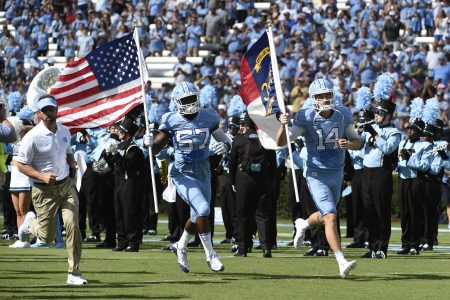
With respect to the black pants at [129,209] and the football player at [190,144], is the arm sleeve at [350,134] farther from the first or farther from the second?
the black pants at [129,209]

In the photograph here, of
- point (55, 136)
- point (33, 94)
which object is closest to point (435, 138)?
point (33, 94)

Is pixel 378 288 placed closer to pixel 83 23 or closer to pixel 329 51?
pixel 329 51

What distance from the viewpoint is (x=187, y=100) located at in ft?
50.1

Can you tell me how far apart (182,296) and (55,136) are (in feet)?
7.66

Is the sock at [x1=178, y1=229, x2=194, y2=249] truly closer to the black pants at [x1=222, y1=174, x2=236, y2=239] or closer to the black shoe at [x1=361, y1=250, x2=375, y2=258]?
the black shoe at [x1=361, y1=250, x2=375, y2=258]

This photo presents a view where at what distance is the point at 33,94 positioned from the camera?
20141 mm

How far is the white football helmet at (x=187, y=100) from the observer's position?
15.2 meters

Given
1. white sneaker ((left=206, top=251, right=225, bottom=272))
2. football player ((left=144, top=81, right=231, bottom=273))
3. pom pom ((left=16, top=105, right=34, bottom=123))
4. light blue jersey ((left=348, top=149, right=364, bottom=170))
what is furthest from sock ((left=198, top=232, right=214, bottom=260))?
pom pom ((left=16, top=105, right=34, bottom=123))

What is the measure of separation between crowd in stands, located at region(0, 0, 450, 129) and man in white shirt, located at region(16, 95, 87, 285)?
1561 cm

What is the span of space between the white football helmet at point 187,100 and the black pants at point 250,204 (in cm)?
305

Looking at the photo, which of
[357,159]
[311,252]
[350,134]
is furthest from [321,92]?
[357,159]

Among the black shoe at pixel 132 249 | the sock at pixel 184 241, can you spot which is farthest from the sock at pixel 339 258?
the black shoe at pixel 132 249

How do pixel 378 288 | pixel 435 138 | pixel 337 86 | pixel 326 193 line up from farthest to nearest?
pixel 337 86 < pixel 435 138 < pixel 326 193 < pixel 378 288

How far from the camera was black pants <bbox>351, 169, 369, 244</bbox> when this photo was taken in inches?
750
